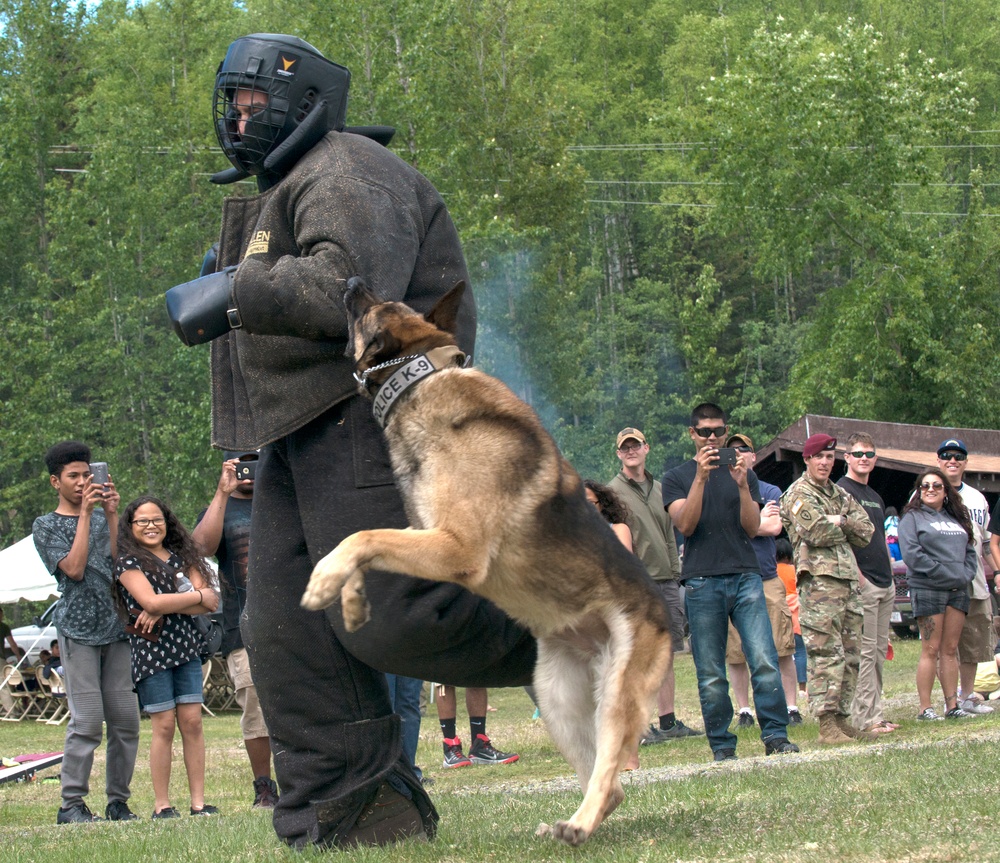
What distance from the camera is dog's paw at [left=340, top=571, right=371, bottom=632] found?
10.4 feet

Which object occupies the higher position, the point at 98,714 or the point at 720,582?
the point at 720,582

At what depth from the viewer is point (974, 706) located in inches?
389

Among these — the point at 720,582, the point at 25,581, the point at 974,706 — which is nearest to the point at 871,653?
the point at 974,706

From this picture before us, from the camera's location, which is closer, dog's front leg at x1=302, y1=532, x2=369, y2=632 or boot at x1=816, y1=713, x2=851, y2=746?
dog's front leg at x1=302, y1=532, x2=369, y2=632

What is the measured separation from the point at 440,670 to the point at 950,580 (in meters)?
7.20

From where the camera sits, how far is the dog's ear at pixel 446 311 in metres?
3.69

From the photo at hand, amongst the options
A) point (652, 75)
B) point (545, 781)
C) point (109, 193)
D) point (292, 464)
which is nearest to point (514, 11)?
point (109, 193)

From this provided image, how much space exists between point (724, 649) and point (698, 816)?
4033 mm

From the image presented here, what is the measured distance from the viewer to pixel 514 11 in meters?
31.8

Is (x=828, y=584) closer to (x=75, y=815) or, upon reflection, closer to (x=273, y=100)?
(x=75, y=815)

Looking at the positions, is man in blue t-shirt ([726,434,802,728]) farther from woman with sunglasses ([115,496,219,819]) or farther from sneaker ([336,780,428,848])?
sneaker ([336,780,428,848])

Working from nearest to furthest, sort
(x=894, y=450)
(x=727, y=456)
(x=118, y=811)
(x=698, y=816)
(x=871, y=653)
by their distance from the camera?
(x=698, y=816) → (x=118, y=811) → (x=727, y=456) → (x=871, y=653) → (x=894, y=450)

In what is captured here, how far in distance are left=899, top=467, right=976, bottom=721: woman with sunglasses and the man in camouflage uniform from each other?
1304 millimetres

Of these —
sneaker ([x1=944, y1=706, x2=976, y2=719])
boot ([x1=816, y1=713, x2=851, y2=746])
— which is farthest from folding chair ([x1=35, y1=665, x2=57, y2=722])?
sneaker ([x1=944, y1=706, x2=976, y2=719])
